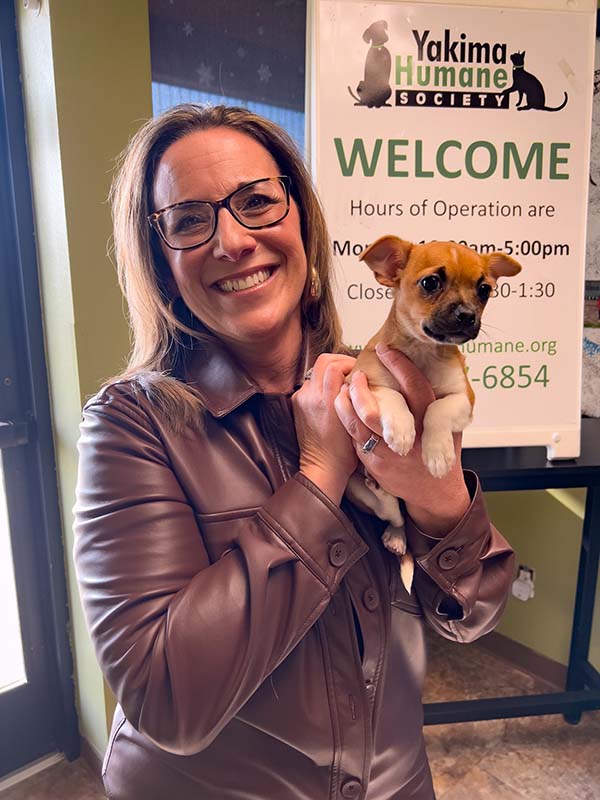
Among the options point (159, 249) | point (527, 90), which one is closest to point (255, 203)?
point (159, 249)

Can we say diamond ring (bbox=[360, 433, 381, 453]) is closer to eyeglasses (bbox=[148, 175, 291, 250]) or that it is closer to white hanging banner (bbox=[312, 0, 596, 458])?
eyeglasses (bbox=[148, 175, 291, 250])

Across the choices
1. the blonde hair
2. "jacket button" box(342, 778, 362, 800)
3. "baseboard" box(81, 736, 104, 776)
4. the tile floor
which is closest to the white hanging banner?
the blonde hair

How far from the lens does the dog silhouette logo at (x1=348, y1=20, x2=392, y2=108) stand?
1615 millimetres

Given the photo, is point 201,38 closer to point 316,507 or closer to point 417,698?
point 316,507

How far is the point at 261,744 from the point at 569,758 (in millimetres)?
1918

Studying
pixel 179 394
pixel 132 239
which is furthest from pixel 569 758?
pixel 132 239

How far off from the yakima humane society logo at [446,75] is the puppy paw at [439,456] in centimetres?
115

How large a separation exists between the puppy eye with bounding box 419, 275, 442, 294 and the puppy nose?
59 millimetres

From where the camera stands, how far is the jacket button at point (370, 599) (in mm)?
885

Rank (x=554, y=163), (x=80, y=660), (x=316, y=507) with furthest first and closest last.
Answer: (x=80, y=660) < (x=554, y=163) < (x=316, y=507)

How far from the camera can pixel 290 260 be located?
3.23ft

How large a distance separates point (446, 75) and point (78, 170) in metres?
1.08

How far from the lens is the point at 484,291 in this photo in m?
0.89

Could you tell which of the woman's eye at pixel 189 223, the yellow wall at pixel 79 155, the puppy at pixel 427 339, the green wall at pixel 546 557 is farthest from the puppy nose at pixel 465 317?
the green wall at pixel 546 557
